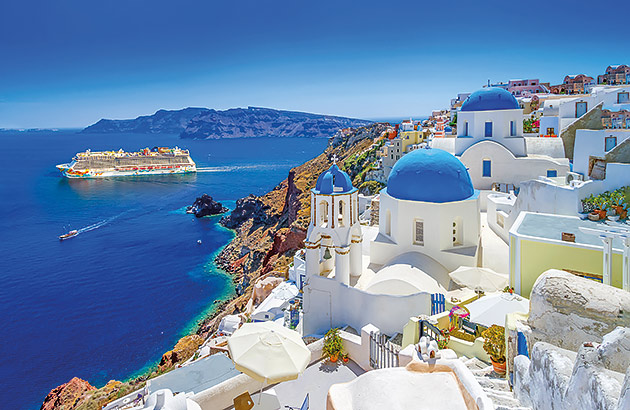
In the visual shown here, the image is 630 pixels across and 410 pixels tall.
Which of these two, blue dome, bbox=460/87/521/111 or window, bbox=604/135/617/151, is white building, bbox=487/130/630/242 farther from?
blue dome, bbox=460/87/521/111

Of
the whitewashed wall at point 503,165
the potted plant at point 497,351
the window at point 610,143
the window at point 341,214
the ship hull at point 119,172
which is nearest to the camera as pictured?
the potted plant at point 497,351

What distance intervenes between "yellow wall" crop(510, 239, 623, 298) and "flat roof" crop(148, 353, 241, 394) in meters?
7.98

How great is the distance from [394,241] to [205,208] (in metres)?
54.3

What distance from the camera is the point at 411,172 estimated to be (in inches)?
595

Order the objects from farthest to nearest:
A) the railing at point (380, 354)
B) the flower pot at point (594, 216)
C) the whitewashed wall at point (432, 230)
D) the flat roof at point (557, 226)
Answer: the whitewashed wall at point (432, 230) < the flower pot at point (594, 216) < the flat roof at point (557, 226) < the railing at point (380, 354)

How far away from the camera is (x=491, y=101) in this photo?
74.9ft

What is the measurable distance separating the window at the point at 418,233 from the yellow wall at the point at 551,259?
4.07 metres

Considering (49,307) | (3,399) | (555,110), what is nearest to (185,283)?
(49,307)

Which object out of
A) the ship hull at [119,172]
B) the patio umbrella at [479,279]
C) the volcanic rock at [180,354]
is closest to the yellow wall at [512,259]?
the patio umbrella at [479,279]

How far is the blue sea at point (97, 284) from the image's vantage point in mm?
27922

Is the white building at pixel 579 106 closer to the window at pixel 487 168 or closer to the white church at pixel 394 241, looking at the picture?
the window at pixel 487 168

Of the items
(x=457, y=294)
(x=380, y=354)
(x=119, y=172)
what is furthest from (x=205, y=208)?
(x=380, y=354)

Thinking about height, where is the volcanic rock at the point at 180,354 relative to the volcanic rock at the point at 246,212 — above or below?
below

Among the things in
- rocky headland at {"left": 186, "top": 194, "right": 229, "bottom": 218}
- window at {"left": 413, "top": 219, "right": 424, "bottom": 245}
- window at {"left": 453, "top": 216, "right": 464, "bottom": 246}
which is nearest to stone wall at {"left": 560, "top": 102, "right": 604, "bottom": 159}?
window at {"left": 453, "top": 216, "right": 464, "bottom": 246}
